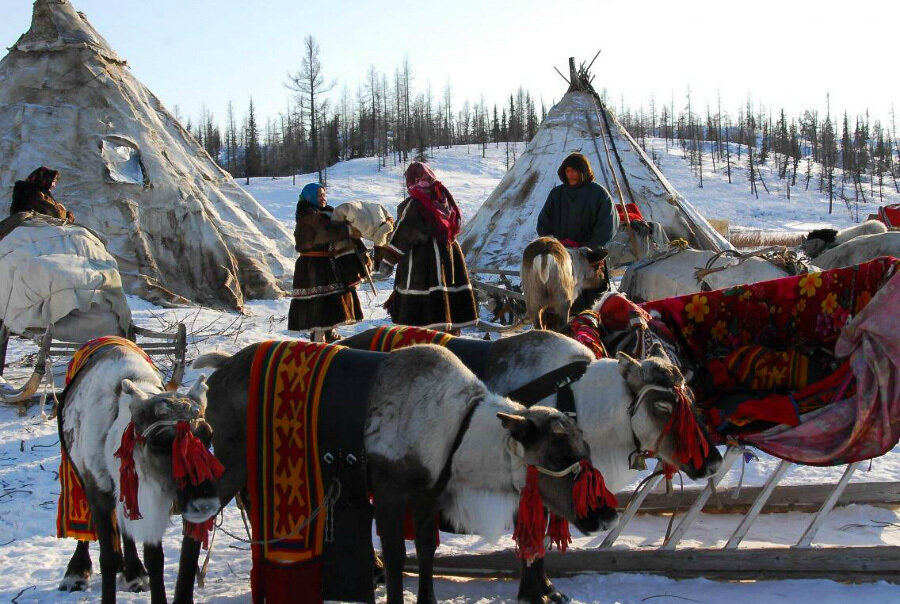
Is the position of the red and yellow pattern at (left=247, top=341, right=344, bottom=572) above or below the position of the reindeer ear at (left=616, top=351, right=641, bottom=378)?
below

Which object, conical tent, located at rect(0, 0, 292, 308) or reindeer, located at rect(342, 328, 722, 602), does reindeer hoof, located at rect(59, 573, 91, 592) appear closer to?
reindeer, located at rect(342, 328, 722, 602)

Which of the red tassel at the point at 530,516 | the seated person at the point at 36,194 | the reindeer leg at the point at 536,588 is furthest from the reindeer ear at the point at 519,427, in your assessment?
the seated person at the point at 36,194

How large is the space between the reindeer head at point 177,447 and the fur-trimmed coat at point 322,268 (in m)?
4.73

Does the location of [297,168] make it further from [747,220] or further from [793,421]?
[793,421]

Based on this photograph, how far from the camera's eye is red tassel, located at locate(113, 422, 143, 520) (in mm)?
3055

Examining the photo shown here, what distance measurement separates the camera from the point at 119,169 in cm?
1207

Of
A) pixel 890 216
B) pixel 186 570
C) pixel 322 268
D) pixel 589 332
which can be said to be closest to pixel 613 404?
pixel 589 332

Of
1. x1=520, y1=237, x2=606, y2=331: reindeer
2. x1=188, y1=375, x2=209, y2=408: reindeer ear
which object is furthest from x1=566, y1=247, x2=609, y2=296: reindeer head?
x1=188, y1=375, x2=209, y2=408: reindeer ear

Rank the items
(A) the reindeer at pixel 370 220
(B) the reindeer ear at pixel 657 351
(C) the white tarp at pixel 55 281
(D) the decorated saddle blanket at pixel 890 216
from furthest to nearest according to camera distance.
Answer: (D) the decorated saddle blanket at pixel 890 216 < (A) the reindeer at pixel 370 220 < (C) the white tarp at pixel 55 281 < (B) the reindeer ear at pixel 657 351

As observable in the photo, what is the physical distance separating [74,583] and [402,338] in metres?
1.86

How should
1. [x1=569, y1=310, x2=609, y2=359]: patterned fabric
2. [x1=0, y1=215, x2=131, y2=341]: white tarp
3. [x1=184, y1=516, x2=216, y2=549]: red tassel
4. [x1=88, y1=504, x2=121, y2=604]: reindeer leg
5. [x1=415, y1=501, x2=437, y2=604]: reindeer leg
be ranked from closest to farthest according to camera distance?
[x1=184, y1=516, x2=216, y2=549]: red tassel → [x1=415, y1=501, x2=437, y2=604]: reindeer leg → [x1=88, y1=504, x2=121, y2=604]: reindeer leg → [x1=569, y1=310, x2=609, y2=359]: patterned fabric → [x1=0, y1=215, x2=131, y2=341]: white tarp

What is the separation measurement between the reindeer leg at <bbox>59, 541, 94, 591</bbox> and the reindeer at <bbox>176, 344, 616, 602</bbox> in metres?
0.74

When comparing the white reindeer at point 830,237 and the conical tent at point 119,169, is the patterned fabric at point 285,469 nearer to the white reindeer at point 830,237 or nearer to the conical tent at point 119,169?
the white reindeer at point 830,237

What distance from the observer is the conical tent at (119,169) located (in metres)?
11.6
